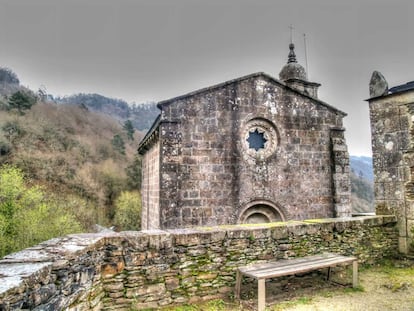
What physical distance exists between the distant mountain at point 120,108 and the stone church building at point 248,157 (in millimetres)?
59546

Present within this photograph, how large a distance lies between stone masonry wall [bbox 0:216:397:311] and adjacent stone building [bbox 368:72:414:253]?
1454 millimetres

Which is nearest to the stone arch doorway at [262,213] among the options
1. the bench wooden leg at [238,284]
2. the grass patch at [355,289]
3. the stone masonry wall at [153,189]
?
the stone masonry wall at [153,189]

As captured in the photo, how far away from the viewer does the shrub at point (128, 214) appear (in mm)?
20453

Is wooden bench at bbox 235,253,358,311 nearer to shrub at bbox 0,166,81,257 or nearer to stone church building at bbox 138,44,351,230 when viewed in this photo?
stone church building at bbox 138,44,351,230

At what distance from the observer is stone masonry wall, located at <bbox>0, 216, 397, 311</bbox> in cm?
272

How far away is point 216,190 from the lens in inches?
335

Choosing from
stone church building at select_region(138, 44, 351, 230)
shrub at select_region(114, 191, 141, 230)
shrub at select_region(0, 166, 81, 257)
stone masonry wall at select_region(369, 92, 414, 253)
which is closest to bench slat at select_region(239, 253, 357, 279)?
stone masonry wall at select_region(369, 92, 414, 253)

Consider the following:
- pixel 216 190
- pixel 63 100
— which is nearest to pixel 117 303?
pixel 216 190

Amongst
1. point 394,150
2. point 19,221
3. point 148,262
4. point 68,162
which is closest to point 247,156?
point 394,150

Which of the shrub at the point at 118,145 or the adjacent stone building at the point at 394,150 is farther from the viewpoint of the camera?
the shrub at the point at 118,145

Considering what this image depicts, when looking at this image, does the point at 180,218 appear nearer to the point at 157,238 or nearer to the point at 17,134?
the point at 157,238

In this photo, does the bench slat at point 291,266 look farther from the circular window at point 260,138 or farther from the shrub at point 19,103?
the shrub at point 19,103

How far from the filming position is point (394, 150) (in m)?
7.07

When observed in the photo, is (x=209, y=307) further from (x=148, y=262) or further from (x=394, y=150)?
(x=394, y=150)
